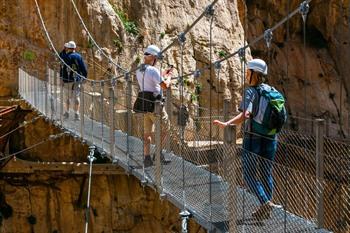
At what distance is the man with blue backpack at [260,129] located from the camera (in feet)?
9.32

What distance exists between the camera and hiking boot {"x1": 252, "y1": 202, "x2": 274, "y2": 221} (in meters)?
2.85

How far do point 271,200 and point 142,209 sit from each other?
548 centimetres

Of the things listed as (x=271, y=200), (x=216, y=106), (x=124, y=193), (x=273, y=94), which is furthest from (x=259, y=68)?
(x=216, y=106)

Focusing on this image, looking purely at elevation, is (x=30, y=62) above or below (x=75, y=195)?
above

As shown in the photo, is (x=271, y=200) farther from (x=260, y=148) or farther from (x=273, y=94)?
(x=273, y=94)

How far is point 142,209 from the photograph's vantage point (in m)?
8.27

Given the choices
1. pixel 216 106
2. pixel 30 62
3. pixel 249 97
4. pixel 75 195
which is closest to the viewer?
pixel 249 97

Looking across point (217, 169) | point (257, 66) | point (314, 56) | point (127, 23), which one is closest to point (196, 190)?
point (217, 169)

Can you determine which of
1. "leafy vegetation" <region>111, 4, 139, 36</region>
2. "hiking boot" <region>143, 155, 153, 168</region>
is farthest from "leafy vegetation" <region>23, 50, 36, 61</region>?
"hiking boot" <region>143, 155, 153, 168</region>

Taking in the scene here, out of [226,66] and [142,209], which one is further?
[226,66]

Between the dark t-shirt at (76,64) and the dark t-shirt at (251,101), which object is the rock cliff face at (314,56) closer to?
the dark t-shirt at (76,64)

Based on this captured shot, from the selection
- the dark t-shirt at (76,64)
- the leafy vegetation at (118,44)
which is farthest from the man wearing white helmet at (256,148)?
the leafy vegetation at (118,44)

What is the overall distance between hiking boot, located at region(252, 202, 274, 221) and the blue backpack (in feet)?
1.19

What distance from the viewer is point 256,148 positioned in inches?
120
